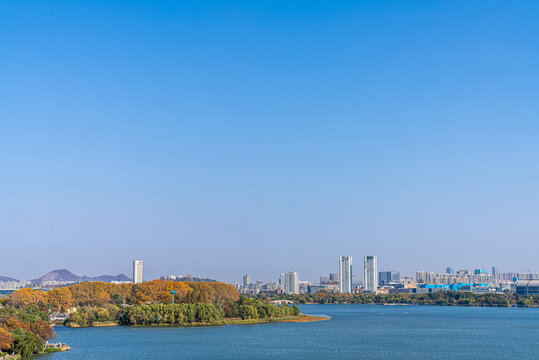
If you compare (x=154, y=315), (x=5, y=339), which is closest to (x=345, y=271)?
(x=154, y=315)

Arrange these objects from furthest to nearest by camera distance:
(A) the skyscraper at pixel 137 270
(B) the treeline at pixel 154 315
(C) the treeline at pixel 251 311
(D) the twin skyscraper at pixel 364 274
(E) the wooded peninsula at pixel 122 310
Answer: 1. (D) the twin skyscraper at pixel 364 274
2. (A) the skyscraper at pixel 137 270
3. (C) the treeline at pixel 251 311
4. (B) the treeline at pixel 154 315
5. (E) the wooded peninsula at pixel 122 310

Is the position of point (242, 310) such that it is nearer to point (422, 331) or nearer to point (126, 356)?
point (422, 331)

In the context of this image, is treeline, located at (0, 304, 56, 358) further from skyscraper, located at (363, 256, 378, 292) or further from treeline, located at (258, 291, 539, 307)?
skyscraper, located at (363, 256, 378, 292)

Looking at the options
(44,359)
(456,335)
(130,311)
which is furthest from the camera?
(130,311)

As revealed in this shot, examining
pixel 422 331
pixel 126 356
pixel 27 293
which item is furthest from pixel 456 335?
pixel 27 293

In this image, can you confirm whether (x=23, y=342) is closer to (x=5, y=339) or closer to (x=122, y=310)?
(x=5, y=339)

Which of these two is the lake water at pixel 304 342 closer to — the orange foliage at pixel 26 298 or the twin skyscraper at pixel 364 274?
the orange foliage at pixel 26 298

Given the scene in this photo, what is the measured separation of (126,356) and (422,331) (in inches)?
1010

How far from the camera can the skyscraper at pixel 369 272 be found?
189750 mm

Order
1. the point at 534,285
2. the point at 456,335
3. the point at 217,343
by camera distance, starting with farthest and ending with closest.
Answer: the point at 534,285 → the point at 456,335 → the point at 217,343

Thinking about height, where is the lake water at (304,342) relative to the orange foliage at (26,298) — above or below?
below

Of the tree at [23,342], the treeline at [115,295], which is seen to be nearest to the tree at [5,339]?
the tree at [23,342]

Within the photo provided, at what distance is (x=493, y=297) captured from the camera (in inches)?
Result: 4254

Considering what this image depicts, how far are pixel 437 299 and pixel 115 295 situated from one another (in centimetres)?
6459
